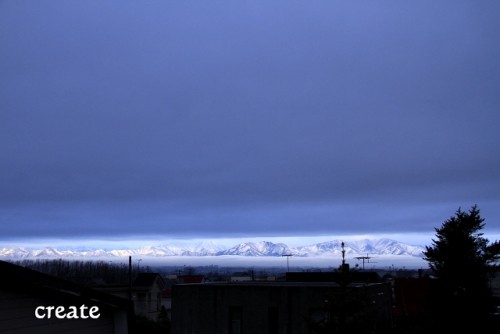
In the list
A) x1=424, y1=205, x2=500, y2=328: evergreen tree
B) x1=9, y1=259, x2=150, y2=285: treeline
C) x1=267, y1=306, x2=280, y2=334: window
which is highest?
x1=424, y1=205, x2=500, y2=328: evergreen tree

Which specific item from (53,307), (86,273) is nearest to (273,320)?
(53,307)

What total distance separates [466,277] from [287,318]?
13789 millimetres

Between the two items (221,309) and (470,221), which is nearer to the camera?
(470,221)

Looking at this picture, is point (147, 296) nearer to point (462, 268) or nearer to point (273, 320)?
point (273, 320)

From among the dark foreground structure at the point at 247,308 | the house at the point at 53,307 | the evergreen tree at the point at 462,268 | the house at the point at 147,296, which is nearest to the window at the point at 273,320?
the dark foreground structure at the point at 247,308

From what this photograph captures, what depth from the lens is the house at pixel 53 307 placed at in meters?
7.45

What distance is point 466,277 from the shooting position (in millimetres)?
19328

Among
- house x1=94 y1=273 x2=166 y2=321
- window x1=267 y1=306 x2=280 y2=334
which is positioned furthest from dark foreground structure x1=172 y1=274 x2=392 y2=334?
house x1=94 y1=273 x2=166 y2=321

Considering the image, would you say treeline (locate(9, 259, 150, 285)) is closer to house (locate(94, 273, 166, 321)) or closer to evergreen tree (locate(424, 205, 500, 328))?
house (locate(94, 273, 166, 321))

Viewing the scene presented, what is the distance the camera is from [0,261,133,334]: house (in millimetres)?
7453

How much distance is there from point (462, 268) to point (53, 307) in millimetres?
16492

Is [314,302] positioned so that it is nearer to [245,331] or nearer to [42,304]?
[245,331]

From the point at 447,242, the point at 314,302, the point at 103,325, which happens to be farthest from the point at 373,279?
the point at 103,325

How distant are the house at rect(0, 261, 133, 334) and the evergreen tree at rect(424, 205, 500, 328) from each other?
47.2ft
